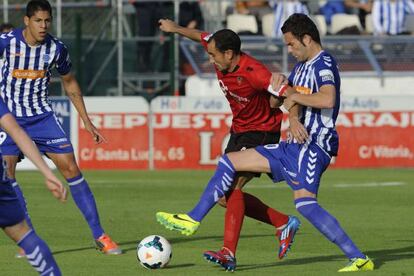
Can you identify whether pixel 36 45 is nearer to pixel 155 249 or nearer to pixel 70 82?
pixel 70 82

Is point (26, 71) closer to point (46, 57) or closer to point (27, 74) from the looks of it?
point (27, 74)

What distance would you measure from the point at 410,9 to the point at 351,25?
1.38m

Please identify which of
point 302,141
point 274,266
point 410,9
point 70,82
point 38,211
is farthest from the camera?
point 410,9

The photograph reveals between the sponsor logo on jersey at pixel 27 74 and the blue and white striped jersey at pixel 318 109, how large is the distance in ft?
8.54

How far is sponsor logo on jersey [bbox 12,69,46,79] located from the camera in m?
10.8

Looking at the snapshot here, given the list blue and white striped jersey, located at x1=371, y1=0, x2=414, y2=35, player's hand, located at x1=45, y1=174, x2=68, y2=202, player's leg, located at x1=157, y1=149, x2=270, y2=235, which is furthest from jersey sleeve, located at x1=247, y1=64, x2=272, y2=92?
blue and white striped jersey, located at x1=371, y1=0, x2=414, y2=35

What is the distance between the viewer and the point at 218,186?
9.32 meters

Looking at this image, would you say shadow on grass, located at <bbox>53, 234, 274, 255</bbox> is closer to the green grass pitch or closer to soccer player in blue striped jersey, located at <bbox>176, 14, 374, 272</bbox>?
the green grass pitch

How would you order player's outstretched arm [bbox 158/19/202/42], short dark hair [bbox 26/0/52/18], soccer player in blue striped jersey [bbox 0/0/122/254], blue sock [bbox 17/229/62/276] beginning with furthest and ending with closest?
1. soccer player in blue striped jersey [bbox 0/0/122/254]
2. short dark hair [bbox 26/0/52/18]
3. player's outstretched arm [bbox 158/19/202/42]
4. blue sock [bbox 17/229/62/276]

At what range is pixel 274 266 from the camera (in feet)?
31.6

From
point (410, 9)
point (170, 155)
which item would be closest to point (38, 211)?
point (170, 155)

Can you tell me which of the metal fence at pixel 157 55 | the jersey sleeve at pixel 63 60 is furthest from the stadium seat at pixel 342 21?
the jersey sleeve at pixel 63 60

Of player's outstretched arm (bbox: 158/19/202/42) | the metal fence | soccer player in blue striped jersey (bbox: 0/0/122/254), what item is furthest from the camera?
the metal fence

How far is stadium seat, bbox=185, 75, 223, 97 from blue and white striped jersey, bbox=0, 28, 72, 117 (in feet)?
40.4
